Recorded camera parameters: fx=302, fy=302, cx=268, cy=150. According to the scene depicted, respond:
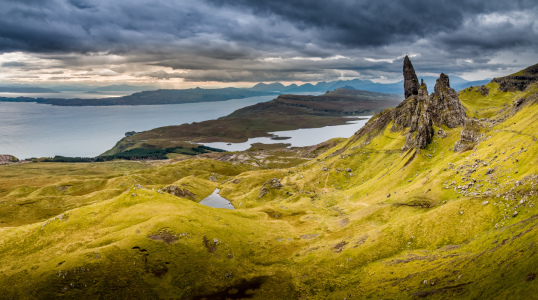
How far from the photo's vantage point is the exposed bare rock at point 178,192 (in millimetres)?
182325

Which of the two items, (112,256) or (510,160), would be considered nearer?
(112,256)

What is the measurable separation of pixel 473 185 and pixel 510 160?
12.0m

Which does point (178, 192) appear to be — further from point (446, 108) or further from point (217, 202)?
point (446, 108)

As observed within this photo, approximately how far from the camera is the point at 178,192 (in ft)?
612

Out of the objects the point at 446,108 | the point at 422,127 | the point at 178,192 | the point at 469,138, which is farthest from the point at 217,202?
the point at 446,108

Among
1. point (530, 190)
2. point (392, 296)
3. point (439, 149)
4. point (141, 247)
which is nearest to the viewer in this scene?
point (392, 296)

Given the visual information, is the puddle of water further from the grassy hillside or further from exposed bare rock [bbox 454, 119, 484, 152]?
exposed bare rock [bbox 454, 119, 484, 152]

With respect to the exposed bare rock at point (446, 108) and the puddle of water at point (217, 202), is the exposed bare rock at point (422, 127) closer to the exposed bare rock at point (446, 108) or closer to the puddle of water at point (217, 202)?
the exposed bare rock at point (446, 108)

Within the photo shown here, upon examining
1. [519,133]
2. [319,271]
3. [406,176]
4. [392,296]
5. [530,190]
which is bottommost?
[319,271]

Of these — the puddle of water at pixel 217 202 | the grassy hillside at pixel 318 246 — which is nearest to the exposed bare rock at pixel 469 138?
the grassy hillside at pixel 318 246

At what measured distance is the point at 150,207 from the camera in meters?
101

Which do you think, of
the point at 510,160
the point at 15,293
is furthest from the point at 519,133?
the point at 15,293

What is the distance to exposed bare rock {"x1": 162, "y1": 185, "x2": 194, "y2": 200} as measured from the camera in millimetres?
182325

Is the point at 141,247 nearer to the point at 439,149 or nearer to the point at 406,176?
the point at 406,176
